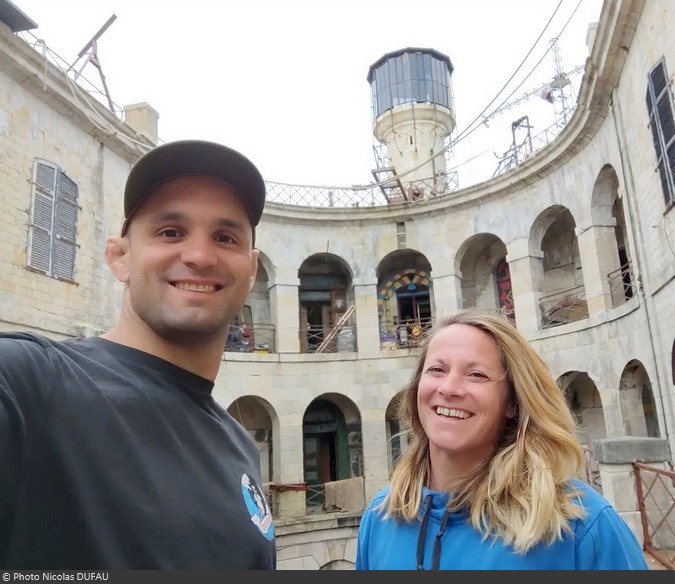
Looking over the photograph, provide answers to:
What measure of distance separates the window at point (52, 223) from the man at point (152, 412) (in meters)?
10.7

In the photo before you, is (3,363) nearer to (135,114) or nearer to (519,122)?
(135,114)

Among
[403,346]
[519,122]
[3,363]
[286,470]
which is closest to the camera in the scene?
[3,363]

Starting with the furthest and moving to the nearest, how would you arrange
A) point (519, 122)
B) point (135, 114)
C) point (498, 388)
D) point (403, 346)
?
point (519, 122) < point (403, 346) < point (135, 114) < point (498, 388)

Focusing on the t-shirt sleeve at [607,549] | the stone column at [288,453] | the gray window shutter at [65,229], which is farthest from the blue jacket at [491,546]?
the stone column at [288,453]

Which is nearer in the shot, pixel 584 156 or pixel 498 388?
pixel 498 388

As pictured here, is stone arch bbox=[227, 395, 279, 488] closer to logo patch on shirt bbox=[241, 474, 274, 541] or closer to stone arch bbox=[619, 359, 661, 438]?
stone arch bbox=[619, 359, 661, 438]

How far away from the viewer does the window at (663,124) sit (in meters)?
9.73

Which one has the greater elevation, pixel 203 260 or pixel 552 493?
pixel 203 260

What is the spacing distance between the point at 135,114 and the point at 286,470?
1223 cm

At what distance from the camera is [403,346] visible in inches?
796

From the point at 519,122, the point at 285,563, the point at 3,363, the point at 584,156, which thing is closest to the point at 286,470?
the point at 285,563

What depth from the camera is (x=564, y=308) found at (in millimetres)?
17516

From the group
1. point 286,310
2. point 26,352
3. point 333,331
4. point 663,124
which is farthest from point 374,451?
point 26,352

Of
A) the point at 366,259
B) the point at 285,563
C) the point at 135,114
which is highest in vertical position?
the point at 135,114
